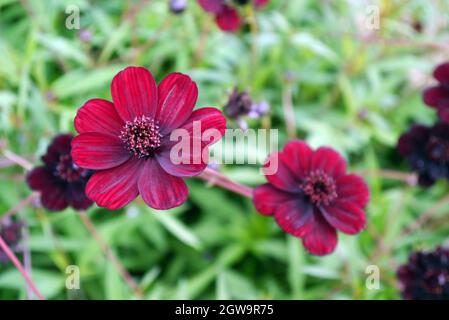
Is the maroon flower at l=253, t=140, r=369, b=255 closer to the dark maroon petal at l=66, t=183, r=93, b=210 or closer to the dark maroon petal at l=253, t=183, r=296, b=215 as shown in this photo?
the dark maroon petal at l=253, t=183, r=296, b=215

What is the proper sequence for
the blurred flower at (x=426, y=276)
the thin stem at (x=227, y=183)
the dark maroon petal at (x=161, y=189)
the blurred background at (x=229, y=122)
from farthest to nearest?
the blurred background at (x=229, y=122) → the blurred flower at (x=426, y=276) → the thin stem at (x=227, y=183) → the dark maroon petal at (x=161, y=189)

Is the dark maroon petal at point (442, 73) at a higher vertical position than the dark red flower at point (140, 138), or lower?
higher

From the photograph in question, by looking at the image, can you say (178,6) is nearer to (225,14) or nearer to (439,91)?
(225,14)

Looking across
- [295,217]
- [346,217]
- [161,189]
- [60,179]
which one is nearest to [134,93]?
[161,189]

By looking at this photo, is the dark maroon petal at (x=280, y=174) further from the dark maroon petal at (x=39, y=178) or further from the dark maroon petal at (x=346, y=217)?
the dark maroon petal at (x=39, y=178)

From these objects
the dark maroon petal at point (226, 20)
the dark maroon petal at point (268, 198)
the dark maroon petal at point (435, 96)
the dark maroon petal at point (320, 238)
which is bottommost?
the dark maroon petal at point (320, 238)

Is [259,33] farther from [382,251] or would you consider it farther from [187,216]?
[382,251]

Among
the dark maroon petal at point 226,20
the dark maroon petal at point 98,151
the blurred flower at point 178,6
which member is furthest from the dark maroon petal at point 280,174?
the blurred flower at point 178,6
